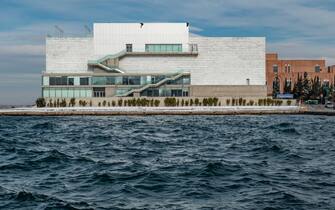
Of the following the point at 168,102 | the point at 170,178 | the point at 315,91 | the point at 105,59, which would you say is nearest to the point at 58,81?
the point at 105,59

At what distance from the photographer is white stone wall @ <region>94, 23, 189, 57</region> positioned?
441ft

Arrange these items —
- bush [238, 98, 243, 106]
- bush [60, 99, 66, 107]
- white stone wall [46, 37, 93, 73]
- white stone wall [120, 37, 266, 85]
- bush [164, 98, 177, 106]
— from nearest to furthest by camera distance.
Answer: bush [164, 98, 177, 106] < bush [60, 99, 66, 107] < bush [238, 98, 243, 106] < white stone wall [120, 37, 266, 85] < white stone wall [46, 37, 93, 73]

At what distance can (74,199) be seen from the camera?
17484mm

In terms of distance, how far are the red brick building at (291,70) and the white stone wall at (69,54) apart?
2423 inches

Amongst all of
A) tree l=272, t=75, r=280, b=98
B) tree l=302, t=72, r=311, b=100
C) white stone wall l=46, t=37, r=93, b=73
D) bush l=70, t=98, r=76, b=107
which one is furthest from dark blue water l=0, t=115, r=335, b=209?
tree l=272, t=75, r=280, b=98

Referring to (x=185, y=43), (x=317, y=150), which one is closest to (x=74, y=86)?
(x=185, y=43)

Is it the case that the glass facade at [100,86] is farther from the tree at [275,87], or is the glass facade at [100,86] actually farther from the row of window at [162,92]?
the tree at [275,87]

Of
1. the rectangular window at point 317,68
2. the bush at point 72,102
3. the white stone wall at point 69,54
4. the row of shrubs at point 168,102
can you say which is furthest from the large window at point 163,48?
the rectangular window at point 317,68

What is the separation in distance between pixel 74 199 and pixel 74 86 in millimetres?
114705

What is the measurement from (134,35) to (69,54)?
17005mm

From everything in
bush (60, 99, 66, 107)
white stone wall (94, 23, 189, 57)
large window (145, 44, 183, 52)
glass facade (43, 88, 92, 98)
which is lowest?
bush (60, 99, 66, 107)

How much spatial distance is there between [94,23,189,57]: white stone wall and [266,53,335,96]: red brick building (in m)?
44.1

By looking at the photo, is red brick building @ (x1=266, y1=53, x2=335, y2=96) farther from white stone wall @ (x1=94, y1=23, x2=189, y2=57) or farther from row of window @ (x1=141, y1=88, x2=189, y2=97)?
row of window @ (x1=141, y1=88, x2=189, y2=97)

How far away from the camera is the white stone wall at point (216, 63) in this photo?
5285 inches
